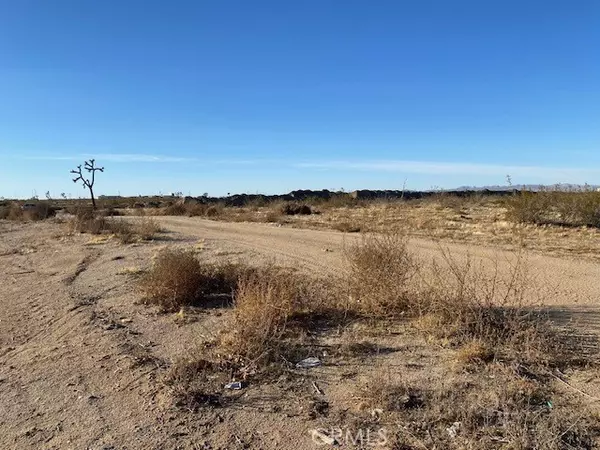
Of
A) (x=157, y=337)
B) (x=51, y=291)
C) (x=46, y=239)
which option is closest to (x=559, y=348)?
(x=157, y=337)

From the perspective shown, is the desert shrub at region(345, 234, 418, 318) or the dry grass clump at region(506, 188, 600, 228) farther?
the dry grass clump at region(506, 188, 600, 228)

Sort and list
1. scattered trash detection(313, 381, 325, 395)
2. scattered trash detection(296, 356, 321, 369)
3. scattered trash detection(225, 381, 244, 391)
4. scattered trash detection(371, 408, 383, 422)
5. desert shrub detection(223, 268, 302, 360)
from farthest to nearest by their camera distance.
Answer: desert shrub detection(223, 268, 302, 360), scattered trash detection(296, 356, 321, 369), scattered trash detection(225, 381, 244, 391), scattered trash detection(313, 381, 325, 395), scattered trash detection(371, 408, 383, 422)

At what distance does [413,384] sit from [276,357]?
1.52 meters

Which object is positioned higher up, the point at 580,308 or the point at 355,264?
the point at 355,264

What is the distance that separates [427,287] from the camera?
23.4ft

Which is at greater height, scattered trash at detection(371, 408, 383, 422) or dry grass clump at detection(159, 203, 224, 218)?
dry grass clump at detection(159, 203, 224, 218)

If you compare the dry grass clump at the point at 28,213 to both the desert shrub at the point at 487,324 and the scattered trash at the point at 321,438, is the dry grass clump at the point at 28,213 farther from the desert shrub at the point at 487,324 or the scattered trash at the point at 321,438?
the scattered trash at the point at 321,438

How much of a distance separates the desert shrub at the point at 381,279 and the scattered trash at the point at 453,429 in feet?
9.19

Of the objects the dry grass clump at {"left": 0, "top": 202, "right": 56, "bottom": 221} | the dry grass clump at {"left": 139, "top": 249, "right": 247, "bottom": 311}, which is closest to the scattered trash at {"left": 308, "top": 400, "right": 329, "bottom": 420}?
the dry grass clump at {"left": 139, "top": 249, "right": 247, "bottom": 311}

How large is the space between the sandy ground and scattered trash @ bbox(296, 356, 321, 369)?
417 millimetres

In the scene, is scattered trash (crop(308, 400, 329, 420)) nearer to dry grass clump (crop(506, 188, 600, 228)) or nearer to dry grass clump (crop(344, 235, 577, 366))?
dry grass clump (crop(344, 235, 577, 366))

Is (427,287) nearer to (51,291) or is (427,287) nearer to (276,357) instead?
A: (276,357)

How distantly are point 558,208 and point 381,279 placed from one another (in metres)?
16.7

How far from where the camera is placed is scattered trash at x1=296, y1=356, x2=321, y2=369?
5.77 metres
